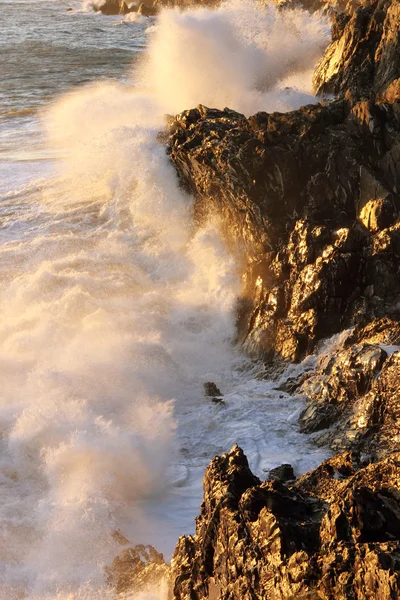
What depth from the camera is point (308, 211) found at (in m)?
15.2

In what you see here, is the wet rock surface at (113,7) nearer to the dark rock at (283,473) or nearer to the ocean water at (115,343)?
the ocean water at (115,343)

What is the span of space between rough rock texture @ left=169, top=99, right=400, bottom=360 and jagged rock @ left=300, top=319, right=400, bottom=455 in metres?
1.05

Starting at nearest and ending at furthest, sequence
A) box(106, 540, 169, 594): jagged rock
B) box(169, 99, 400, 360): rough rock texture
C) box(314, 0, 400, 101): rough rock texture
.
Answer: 1. box(106, 540, 169, 594): jagged rock
2. box(169, 99, 400, 360): rough rock texture
3. box(314, 0, 400, 101): rough rock texture

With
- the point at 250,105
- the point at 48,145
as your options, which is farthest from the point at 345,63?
the point at 48,145

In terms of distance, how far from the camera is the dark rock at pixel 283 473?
411 inches

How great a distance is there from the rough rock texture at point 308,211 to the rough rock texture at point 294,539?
535cm

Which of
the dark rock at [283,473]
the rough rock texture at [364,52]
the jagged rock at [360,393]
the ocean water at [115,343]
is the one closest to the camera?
the dark rock at [283,473]

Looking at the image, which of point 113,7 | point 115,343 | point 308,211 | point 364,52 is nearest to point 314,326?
point 308,211

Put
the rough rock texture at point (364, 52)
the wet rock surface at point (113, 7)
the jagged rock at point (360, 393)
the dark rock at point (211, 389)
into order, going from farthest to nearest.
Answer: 1. the wet rock surface at point (113, 7)
2. the rough rock texture at point (364, 52)
3. the dark rock at point (211, 389)
4. the jagged rock at point (360, 393)

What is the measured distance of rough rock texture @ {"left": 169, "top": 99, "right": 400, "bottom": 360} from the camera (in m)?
13.8

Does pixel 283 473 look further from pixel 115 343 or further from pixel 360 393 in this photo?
pixel 115 343

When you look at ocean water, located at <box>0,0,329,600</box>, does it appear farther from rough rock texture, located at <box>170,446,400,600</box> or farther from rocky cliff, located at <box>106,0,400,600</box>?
rough rock texture, located at <box>170,446,400,600</box>

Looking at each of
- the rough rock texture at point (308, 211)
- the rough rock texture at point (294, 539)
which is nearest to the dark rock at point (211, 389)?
the rough rock texture at point (308, 211)

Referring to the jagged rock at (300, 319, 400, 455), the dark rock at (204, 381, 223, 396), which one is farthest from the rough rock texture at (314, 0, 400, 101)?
the dark rock at (204, 381, 223, 396)
